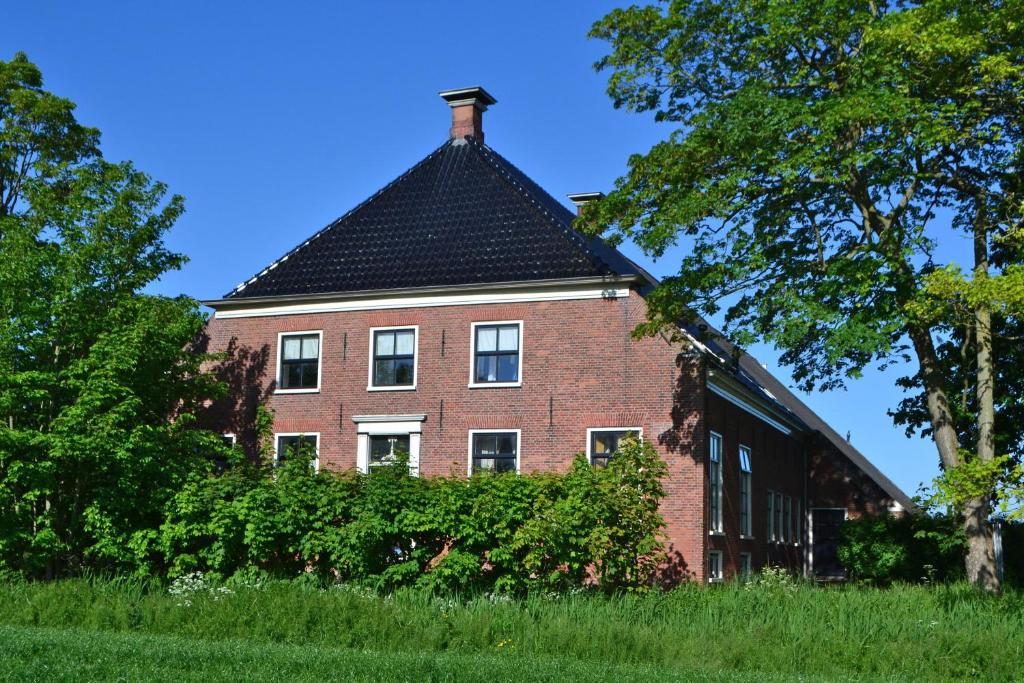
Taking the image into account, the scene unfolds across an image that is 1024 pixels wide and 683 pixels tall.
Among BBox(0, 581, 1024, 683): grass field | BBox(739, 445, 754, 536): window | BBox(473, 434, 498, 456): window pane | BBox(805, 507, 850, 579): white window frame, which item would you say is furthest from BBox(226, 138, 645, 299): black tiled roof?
BBox(805, 507, 850, 579): white window frame

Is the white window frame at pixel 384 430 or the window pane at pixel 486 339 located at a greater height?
the window pane at pixel 486 339

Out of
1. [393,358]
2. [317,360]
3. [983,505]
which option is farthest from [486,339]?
[983,505]

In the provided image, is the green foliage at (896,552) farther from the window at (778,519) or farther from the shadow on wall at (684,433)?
the shadow on wall at (684,433)

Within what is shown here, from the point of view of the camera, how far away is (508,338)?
90.6ft

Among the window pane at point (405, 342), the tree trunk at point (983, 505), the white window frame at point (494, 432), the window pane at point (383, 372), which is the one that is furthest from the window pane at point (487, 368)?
the tree trunk at point (983, 505)

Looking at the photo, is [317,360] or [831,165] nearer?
[831,165]

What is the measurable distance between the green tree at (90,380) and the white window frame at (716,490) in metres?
11.0

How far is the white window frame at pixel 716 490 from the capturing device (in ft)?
89.1

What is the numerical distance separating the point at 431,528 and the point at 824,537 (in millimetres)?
21424

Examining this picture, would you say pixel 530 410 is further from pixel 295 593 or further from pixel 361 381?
pixel 295 593

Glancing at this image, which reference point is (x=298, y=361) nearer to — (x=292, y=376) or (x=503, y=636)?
(x=292, y=376)

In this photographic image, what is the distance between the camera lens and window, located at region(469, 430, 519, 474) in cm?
2703

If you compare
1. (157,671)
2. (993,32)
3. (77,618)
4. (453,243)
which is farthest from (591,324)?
(157,671)

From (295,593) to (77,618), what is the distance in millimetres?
3177
